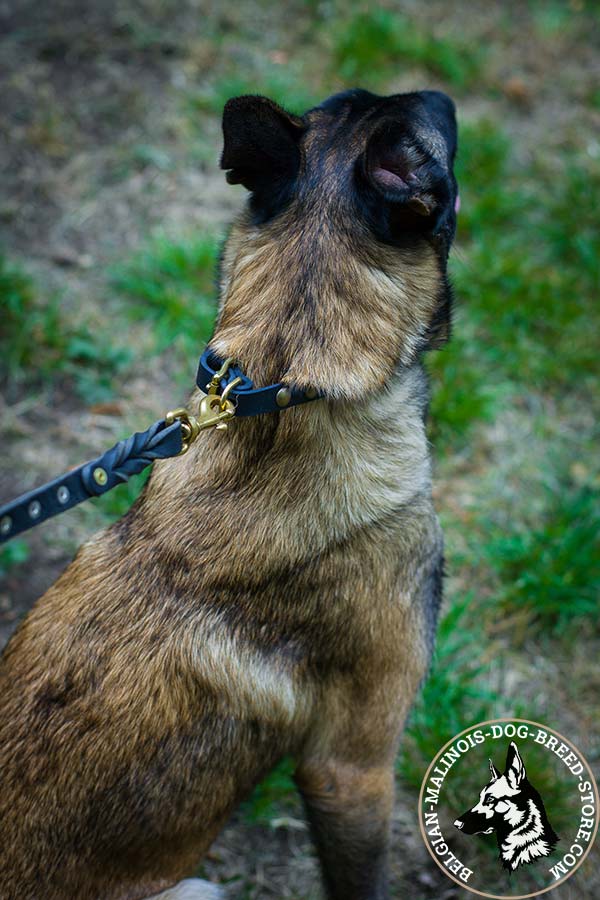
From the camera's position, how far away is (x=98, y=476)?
207cm

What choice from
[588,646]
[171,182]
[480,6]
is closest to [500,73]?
[480,6]

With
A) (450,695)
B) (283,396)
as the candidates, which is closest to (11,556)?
(450,695)

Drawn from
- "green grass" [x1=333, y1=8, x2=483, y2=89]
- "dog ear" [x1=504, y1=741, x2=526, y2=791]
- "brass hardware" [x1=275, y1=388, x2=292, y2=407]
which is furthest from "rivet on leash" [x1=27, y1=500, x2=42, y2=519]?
"green grass" [x1=333, y1=8, x2=483, y2=89]

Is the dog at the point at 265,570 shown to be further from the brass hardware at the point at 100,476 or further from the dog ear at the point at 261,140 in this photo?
the brass hardware at the point at 100,476

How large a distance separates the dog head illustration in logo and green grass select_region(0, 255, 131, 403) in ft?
8.11

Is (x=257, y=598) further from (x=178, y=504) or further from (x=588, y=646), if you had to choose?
(x=588, y=646)

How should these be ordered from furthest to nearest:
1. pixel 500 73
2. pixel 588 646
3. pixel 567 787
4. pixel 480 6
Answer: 1. pixel 480 6
2. pixel 500 73
3. pixel 588 646
4. pixel 567 787

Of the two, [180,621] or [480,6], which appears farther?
[480,6]

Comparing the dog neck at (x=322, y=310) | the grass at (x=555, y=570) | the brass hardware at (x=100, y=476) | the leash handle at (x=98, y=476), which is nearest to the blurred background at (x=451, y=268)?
the grass at (x=555, y=570)

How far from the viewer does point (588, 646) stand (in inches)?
131

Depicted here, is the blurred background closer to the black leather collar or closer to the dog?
the dog

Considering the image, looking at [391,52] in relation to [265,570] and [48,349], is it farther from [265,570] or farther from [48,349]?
[265,570]

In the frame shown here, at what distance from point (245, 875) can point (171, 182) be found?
147 inches

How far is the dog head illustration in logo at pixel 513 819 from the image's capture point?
2.72 m
